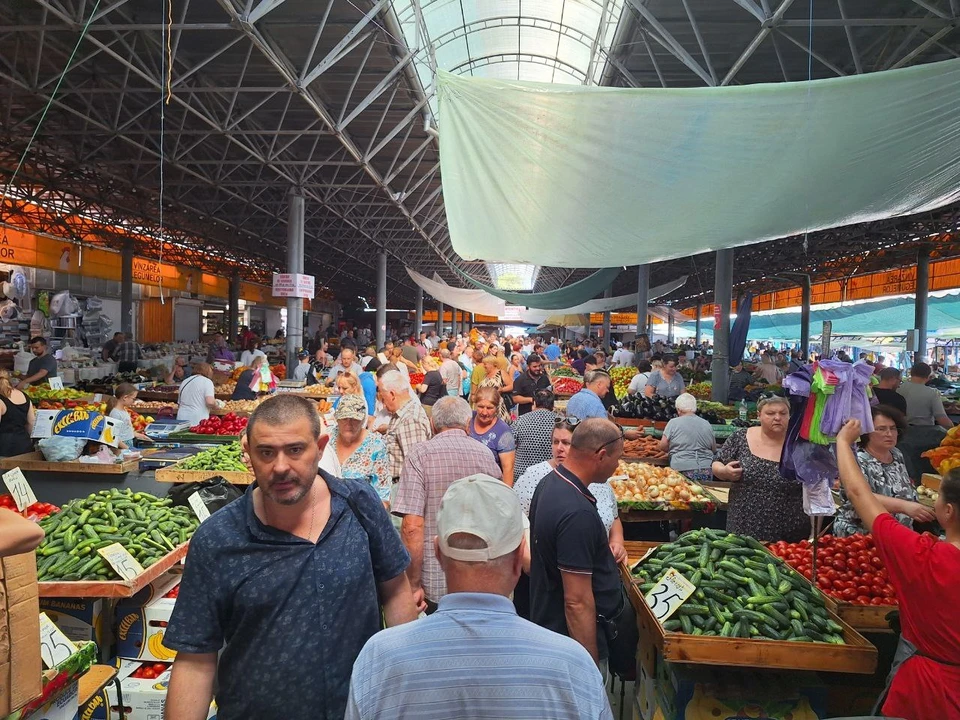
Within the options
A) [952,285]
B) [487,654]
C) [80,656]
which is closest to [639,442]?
[80,656]

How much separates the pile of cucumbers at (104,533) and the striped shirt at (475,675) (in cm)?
259

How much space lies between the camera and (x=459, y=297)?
27250mm

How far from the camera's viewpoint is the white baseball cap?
1.58m

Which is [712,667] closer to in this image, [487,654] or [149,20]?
[487,654]

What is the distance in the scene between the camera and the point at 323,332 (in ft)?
118

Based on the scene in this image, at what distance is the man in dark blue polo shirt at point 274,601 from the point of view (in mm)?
1860

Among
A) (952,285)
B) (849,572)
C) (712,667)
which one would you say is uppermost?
(952,285)

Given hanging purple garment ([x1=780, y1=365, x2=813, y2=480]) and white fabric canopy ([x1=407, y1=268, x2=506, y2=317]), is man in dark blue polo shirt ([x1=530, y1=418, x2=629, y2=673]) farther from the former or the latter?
white fabric canopy ([x1=407, y1=268, x2=506, y2=317])

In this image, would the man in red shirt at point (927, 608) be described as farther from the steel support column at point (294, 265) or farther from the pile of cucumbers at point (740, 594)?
the steel support column at point (294, 265)

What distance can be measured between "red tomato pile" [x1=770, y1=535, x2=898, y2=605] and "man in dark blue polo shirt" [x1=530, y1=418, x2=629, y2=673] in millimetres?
1314

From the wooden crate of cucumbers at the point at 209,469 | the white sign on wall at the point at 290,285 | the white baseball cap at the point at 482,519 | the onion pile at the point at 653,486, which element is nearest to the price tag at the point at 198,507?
the wooden crate of cucumbers at the point at 209,469

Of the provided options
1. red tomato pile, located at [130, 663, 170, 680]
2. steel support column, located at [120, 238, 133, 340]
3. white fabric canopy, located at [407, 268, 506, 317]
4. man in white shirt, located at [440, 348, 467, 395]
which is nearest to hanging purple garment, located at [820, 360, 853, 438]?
red tomato pile, located at [130, 663, 170, 680]

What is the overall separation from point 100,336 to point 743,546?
84.3 ft

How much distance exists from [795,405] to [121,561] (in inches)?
129
